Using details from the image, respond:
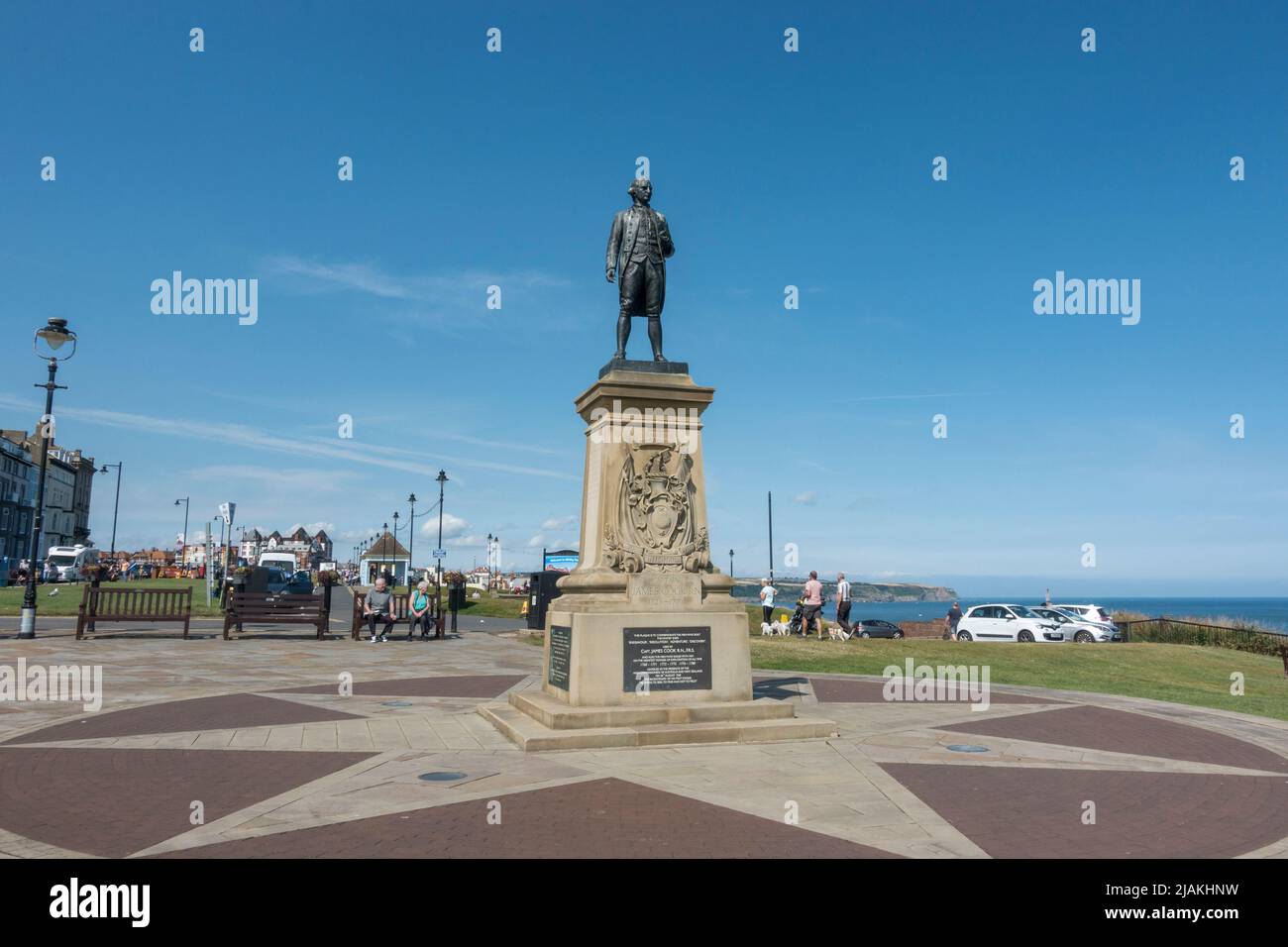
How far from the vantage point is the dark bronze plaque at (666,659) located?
29.0 feet

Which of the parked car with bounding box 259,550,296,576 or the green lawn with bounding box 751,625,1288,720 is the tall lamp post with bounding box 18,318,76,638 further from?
the parked car with bounding box 259,550,296,576

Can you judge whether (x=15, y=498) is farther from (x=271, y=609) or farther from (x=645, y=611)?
(x=645, y=611)

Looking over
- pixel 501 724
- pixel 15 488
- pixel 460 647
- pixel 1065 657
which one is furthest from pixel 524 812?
pixel 15 488

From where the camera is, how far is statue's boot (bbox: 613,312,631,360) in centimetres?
1012

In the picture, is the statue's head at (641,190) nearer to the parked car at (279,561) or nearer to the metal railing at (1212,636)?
the metal railing at (1212,636)

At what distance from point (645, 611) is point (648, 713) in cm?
104

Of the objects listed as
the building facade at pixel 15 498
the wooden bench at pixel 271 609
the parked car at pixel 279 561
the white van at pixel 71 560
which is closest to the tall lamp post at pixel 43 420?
the wooden bench at pixel 271 609

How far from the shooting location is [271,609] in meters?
20.3

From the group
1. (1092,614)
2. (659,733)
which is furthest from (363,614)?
(1092,614)

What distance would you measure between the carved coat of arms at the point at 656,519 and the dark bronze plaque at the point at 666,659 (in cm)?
71

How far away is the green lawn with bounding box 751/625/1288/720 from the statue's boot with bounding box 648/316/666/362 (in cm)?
862
